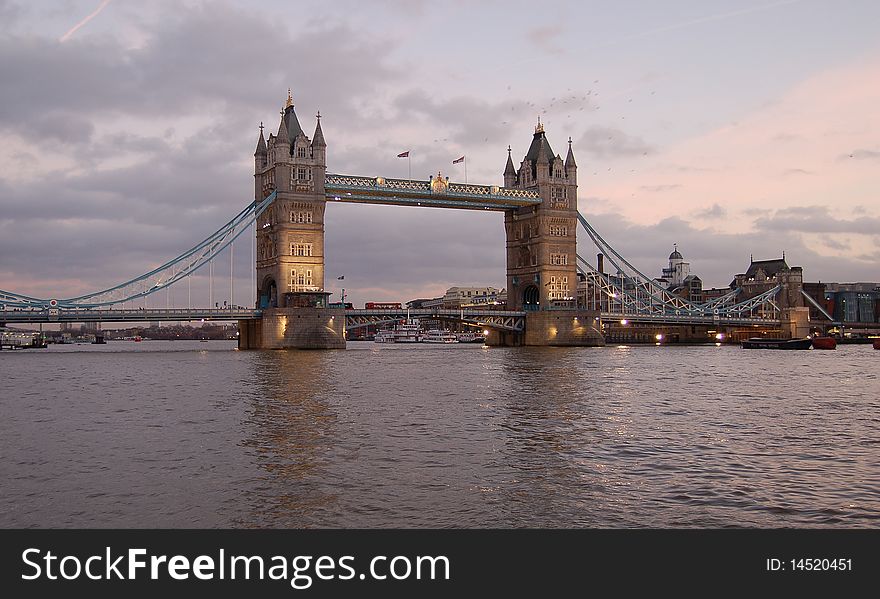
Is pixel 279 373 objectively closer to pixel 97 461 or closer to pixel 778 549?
pixel 97 461

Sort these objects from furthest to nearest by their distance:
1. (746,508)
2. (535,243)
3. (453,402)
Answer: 1. (535,243)
2. (453,402)
3. (746,508)

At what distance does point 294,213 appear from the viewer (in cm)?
9619

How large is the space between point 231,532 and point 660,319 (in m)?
119

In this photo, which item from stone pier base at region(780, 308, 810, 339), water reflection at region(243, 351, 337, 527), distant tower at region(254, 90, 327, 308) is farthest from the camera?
stone pier base at region(780, 308, 810, 339)

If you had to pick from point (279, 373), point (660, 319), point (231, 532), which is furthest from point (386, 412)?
point (660, 319)

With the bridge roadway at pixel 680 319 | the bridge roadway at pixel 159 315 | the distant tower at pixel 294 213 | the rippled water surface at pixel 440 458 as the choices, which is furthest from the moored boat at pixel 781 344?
the rippled water surface at pixel 440 458

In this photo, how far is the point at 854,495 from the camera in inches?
622

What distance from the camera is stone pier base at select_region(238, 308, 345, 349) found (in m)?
91.7

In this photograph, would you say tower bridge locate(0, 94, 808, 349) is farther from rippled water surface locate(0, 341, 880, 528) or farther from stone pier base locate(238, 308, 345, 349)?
rippled water surface locate(0, 341, 880, 528)

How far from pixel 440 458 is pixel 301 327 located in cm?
7359

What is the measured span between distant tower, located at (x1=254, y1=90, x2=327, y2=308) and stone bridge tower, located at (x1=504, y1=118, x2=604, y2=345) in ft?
112

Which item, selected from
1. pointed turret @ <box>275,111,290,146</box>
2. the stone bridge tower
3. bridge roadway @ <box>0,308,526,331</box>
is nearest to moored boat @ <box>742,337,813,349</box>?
the stone bridge tower

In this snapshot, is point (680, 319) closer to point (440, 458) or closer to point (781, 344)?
point (781, 344)

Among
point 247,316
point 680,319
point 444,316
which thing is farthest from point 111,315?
point 680,319
